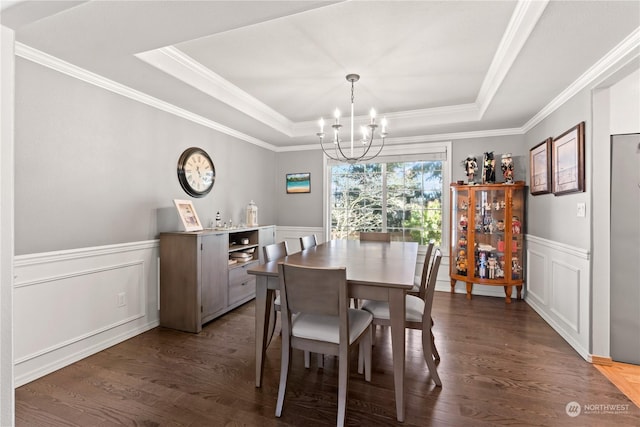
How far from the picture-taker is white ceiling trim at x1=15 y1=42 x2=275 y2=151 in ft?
7.21

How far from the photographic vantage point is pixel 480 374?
7.46 ft

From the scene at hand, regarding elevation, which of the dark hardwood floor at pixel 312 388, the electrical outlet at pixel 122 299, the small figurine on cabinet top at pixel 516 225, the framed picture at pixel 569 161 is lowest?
the dark hardwood floor at pixel 312 388

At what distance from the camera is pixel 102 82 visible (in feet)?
8.73

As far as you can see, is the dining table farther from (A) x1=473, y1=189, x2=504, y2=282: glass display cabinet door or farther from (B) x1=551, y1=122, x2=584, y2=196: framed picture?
(A) x1=473, y1=189, x2=504, y2=282: glass display cabinet door

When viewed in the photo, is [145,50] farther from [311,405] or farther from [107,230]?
[311,405]

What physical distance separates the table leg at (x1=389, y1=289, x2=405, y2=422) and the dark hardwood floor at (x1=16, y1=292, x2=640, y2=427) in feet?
0.40

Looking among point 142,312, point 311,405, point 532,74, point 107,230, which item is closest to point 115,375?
point 142,312

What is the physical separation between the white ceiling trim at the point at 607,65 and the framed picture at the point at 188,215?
3.76m

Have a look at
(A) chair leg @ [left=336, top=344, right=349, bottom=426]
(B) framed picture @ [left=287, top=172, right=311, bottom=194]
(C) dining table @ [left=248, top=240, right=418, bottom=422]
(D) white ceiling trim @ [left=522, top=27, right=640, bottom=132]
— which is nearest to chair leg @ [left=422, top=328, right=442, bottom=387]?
(C) dining table @ [left=248, top=240, right=418, bottom=422]

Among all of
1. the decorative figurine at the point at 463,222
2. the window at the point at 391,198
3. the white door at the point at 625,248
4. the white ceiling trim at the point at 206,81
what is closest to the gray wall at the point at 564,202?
the white door at the point at 625,248

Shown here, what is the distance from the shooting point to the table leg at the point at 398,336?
1.77 metres

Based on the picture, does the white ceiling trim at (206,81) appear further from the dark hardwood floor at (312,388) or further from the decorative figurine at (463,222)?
the decorative figurine at (463,222)

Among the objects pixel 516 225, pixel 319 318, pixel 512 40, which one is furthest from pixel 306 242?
pixel 516 225

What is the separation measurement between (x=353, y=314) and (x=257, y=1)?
6.20 feet
